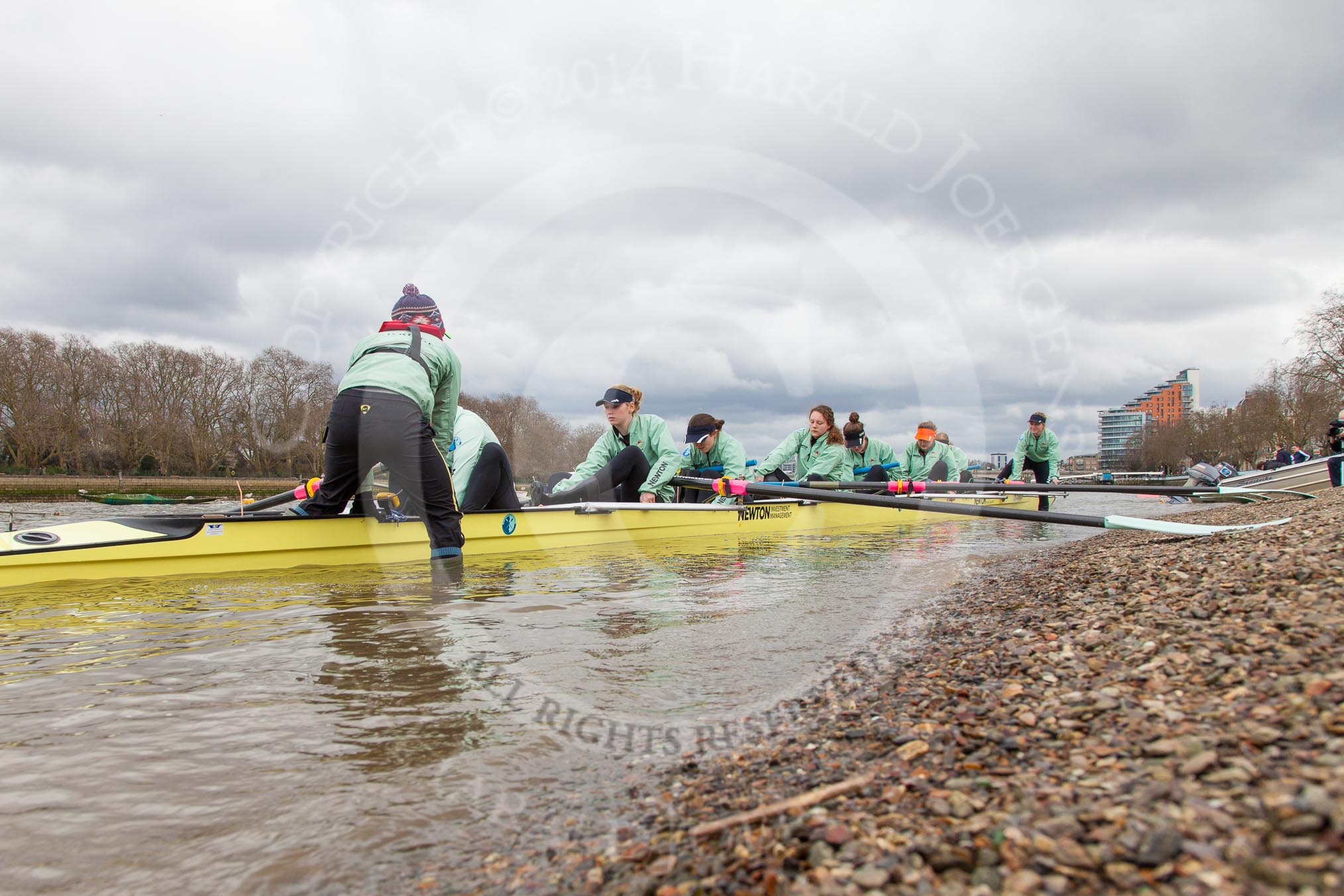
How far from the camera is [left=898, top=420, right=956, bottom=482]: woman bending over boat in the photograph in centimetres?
1444

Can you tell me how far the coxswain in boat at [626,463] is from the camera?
906 centimetres

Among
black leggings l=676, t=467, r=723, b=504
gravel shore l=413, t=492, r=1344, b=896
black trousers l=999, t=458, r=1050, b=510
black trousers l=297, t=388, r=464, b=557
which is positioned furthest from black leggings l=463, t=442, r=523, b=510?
black trousers l=999, t=458, r=1050, b=510

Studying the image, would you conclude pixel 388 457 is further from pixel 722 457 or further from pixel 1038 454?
pixel 1038 454

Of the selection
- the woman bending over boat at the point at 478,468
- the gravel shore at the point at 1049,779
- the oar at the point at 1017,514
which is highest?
the woman bending over boat at the point at 478,468

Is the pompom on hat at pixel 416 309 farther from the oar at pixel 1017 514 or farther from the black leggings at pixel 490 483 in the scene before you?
the oar at pixel 1017 514

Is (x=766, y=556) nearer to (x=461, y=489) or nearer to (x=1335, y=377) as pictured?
(x=461, y=489)

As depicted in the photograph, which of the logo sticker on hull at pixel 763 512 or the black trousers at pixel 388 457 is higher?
the black trousers at pixel 388 457

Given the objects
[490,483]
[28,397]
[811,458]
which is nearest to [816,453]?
[811,458]

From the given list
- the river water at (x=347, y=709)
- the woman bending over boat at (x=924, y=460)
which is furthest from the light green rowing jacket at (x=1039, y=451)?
the river water at (x=347, y=709)

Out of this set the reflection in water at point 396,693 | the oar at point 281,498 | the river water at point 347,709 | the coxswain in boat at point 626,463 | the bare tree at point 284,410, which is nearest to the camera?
the river water at point 347,709

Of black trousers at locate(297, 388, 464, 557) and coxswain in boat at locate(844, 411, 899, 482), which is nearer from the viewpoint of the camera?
black trousers at locate(297, 388, 464, 557)

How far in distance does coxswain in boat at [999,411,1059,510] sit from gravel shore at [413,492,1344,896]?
43.4 feet

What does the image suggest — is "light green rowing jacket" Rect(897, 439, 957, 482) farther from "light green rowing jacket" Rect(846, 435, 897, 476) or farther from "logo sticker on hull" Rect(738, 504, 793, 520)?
"logo sticker on hull" Rect(738, 504, 793, 520)

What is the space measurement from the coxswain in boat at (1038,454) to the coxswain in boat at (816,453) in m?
5.33
